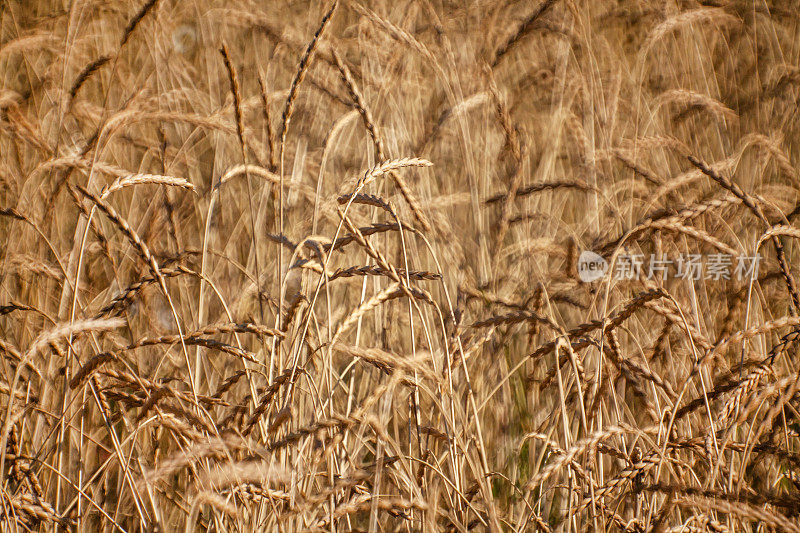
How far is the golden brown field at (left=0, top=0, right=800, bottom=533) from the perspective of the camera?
2.61 feet

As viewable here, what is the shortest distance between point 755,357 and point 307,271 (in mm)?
914

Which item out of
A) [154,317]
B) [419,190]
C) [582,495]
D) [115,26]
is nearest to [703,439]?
[582,495]

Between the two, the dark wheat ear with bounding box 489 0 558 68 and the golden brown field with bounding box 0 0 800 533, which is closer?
the golden brown field with bounding box 0 0 800 533

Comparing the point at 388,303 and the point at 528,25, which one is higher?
the point at 528,25

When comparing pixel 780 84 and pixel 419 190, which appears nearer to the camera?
pixel 419 190

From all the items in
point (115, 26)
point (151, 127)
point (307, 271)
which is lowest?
point (307, 271)

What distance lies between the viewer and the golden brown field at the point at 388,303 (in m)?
0.79

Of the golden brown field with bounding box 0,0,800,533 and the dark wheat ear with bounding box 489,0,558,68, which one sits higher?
the dark wheat ear with bounding box 489,0,558,68

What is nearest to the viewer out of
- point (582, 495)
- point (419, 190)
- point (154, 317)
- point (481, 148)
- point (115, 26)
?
point (582, 495)

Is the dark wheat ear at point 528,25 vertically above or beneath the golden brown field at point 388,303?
above

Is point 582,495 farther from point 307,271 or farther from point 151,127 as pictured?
point 151,127

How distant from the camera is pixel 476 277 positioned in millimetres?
1383

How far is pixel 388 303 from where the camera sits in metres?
1.32

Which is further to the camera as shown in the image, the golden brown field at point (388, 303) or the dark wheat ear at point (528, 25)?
the dark wheat ear at point (528, 25)
